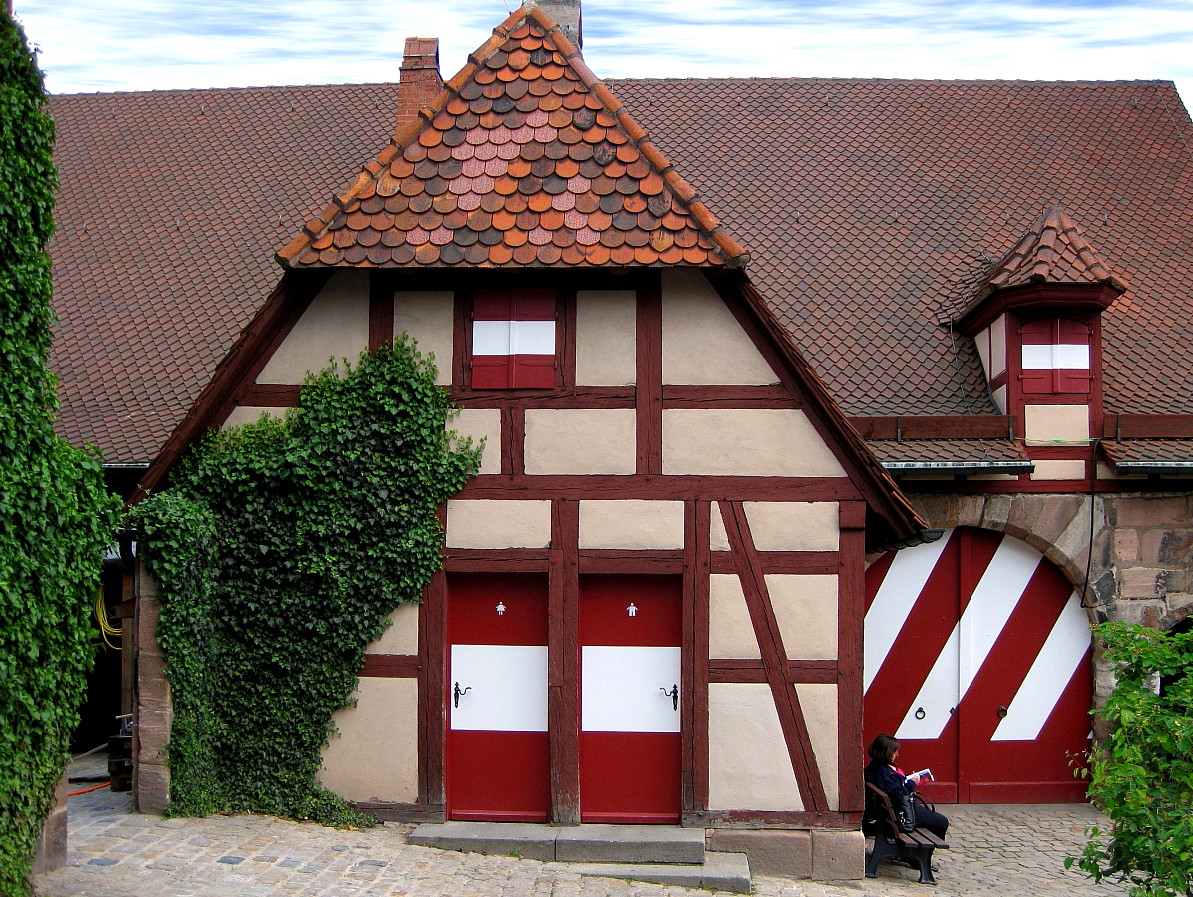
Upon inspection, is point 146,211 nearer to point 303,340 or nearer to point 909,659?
point 303,340

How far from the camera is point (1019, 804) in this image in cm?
1021

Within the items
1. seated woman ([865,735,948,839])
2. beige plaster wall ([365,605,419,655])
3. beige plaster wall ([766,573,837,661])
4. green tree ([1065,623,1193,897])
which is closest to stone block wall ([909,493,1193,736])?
seated woman ([865,735,948,839])

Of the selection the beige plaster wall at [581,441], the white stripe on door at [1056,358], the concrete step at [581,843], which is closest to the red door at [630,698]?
the concrete step at [581,843]

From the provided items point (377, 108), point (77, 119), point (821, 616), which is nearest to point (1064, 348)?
point (821, 616)

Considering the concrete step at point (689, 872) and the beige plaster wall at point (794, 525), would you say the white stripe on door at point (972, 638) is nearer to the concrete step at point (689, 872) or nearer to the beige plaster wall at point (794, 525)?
Answer: the beige plaster wall at point (794, 525)

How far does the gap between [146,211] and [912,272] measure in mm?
9178

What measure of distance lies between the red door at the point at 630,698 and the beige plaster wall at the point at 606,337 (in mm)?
1462

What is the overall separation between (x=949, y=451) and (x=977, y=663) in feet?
6.93

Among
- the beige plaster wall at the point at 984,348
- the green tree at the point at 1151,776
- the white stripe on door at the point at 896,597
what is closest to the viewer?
the green tree at the point at 1151,776

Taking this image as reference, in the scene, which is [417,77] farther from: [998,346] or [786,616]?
[786,616]

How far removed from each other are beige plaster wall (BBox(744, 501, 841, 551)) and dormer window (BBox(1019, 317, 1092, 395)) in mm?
3280

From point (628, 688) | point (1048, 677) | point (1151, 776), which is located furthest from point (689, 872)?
point (1048, 677)

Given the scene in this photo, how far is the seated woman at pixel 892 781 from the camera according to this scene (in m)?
8.31

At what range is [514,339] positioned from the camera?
26.1 ft
